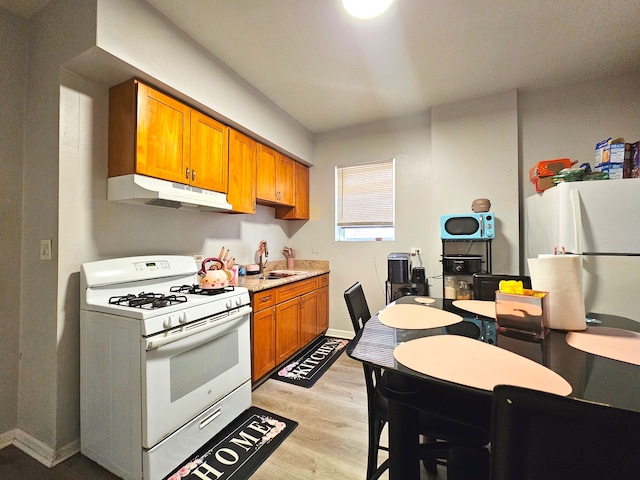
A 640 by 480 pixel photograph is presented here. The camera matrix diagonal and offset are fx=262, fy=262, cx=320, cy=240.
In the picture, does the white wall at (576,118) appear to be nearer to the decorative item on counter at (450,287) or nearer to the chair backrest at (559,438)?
the decorative item on counter at (450,287)

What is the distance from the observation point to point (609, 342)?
95 centimetres

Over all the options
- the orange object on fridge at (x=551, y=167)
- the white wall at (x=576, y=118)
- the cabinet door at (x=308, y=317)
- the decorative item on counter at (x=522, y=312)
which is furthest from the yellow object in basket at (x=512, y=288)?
the white wall at (x=576, y=118)

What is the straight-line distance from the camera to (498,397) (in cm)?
47

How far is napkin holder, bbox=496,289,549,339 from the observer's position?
99 centimetres

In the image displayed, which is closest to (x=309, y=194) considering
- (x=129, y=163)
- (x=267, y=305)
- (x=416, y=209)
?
(x=416, y=209)

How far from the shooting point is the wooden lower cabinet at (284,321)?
221 centimetres

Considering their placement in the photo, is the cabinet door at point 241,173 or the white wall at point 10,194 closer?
the white wall at point 10,194

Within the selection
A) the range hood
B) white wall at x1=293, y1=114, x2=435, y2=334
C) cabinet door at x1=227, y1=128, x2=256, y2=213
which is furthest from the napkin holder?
cabinet door at x1=227, y1=128, x2=256, y2=213

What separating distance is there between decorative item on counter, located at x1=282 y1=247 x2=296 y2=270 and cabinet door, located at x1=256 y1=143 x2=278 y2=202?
0.89 metres

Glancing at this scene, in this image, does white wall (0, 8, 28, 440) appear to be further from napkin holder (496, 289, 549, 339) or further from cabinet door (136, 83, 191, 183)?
napkin holder (496, 289, 549, 339)

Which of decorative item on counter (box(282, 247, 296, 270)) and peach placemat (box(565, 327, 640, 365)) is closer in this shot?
peach placemat (box(565, 327, 640, 365))

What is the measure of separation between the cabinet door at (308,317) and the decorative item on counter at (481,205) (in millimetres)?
1979

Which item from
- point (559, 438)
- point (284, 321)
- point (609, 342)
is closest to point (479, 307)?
point (609, 342)

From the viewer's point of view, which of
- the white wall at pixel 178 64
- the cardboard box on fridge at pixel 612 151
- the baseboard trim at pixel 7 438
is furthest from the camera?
the cardboard box on fridge at pixel 612 151
